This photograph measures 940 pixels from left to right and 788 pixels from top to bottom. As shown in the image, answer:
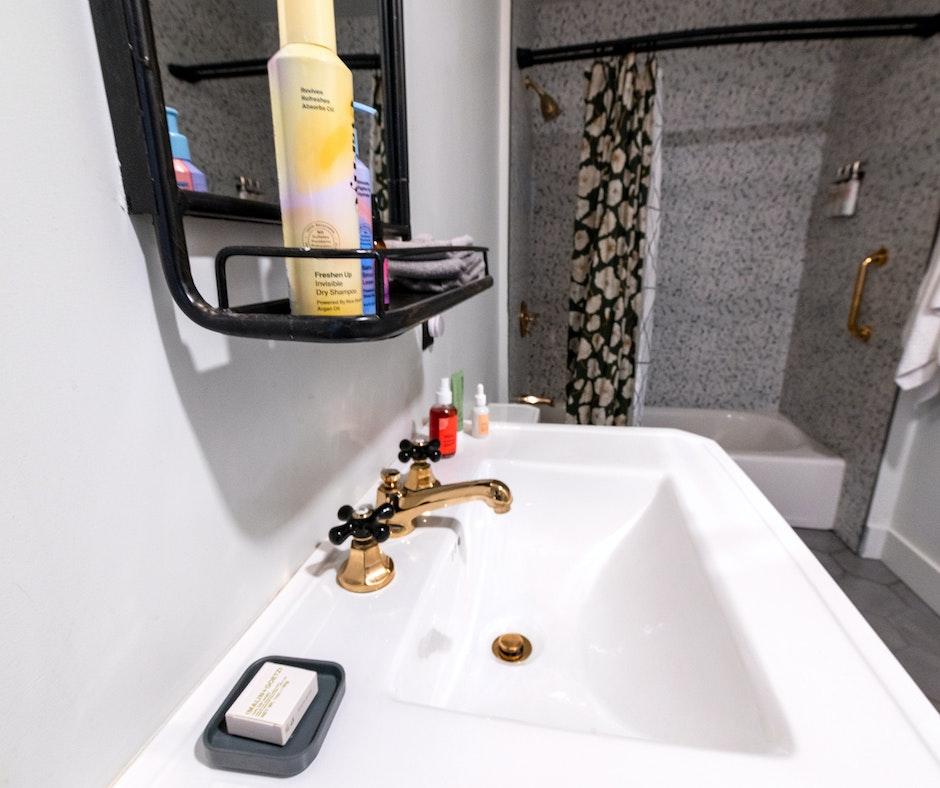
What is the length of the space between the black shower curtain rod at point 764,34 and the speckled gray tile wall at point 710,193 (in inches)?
16.9

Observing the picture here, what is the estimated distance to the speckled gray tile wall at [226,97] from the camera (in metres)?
0.37

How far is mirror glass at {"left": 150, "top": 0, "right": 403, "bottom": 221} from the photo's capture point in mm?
360

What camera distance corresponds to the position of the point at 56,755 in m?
0.28

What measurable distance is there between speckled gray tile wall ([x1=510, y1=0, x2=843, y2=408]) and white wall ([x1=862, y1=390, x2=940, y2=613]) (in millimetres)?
780

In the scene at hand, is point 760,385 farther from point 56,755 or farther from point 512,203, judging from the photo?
point 56,755

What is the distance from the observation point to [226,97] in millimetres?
405

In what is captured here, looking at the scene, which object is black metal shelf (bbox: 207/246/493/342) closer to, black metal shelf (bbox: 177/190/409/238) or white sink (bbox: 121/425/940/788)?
black metal shelf (bbox: 177/190/409/238)

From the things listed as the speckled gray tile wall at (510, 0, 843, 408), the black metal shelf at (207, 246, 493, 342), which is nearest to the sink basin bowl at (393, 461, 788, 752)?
the black metal shelf at (207, 246, 493, 342)

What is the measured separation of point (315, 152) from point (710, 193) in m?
2.46

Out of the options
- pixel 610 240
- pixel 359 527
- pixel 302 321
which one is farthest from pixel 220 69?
pixel 610 240

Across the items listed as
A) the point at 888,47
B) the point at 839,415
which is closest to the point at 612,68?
the point at 888,47

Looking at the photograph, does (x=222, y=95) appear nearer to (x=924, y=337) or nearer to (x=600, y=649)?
(x=600, y=649)

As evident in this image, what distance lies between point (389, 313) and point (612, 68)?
1.82 m

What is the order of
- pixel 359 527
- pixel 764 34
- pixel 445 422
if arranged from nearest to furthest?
1. pixel 359 527
2. pixel 445 422
3. pixel 764 34
